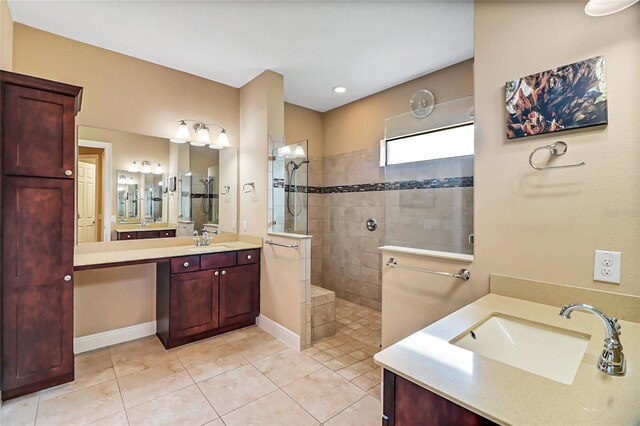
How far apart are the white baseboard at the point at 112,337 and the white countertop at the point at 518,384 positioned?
288 cm

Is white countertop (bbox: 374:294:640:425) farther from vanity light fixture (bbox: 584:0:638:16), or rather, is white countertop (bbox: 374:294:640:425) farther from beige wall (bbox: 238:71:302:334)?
beige wall (bbox: 238:71:302:334)

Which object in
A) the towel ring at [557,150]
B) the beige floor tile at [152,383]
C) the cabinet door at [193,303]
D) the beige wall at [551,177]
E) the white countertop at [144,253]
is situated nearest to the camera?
the beige wall at [551,177]

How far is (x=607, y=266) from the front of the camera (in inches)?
49.0

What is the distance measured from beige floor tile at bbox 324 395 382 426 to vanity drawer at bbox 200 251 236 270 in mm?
1723

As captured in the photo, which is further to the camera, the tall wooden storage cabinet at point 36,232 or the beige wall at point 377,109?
the beige wall at point 377,109

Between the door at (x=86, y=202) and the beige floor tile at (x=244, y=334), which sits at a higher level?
the door at (x=86, y=202)

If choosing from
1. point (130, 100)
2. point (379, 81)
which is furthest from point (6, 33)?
point (379, 81)

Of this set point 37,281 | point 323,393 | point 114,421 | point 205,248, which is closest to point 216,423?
point 114,421

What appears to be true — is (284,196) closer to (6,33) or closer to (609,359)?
(6,33)

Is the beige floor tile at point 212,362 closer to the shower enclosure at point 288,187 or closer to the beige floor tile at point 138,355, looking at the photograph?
the beige floor tile at point 138,355

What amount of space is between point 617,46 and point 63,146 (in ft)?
10.3

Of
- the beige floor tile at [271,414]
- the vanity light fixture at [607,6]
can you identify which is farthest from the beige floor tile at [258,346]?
the vanity light fixture at [607,6]

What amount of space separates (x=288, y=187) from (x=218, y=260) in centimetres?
106

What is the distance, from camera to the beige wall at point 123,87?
7.99 feet
